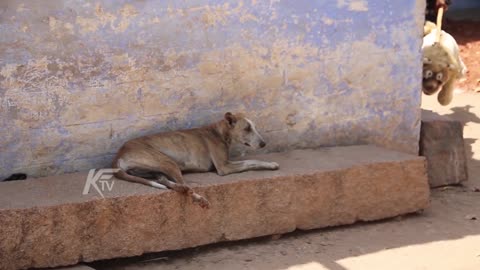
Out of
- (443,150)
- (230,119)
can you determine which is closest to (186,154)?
(230,119)

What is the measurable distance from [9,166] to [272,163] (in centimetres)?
195

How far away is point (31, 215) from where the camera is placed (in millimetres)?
4965

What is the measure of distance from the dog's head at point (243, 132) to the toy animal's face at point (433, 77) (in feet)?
9.54

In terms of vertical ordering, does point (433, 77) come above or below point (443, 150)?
above

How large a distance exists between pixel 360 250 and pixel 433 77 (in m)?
3.12

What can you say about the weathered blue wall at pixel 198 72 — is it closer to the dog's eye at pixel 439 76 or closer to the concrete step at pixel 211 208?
the concrete step at pixel 211 208

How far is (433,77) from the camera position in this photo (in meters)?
8.23

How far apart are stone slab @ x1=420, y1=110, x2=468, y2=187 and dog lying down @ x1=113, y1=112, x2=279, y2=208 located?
197 centimetres

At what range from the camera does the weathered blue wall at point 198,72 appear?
547 centimetres

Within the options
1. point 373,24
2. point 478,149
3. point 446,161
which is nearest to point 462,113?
point 478,149

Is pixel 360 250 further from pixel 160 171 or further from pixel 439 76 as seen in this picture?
pixel 439 76

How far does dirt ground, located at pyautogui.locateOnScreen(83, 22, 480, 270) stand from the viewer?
17.9ft

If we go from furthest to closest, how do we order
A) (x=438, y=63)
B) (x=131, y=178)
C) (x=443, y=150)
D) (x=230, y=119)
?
1. (x=438, y=63)
2. (x=443, y=150)
3. (x=230, y=119)
4. (x=131, y=178)

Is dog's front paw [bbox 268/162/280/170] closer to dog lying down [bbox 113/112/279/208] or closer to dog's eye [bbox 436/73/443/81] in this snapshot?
dog lying down [bbox 113/112/279/208]
